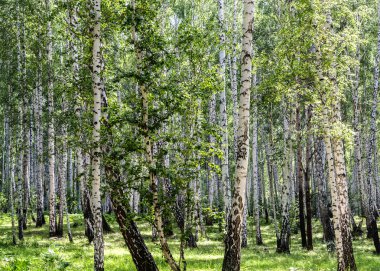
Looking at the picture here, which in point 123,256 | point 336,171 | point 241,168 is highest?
point 241,168

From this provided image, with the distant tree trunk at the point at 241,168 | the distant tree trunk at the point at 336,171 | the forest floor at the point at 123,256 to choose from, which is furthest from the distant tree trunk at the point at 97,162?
the distant tree trunk at the point at 336,171

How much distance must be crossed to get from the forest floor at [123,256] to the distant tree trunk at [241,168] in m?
1.38

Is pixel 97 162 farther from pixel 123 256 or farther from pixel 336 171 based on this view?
pixel 336 171

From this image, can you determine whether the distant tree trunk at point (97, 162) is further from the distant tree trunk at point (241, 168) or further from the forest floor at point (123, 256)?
the distant tree trunk at point (241, 168)

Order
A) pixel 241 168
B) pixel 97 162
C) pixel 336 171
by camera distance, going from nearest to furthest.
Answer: pixel 241 168 → pixel 97 162 → pixel 336 171

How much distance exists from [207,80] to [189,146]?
1.82 metres

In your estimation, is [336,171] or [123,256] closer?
[336,171]

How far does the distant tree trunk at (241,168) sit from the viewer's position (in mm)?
9664

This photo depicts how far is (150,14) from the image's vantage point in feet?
32.1

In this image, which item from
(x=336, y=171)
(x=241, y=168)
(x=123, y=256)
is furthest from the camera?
(x=123, y=256)

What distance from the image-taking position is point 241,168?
9852 millimetres

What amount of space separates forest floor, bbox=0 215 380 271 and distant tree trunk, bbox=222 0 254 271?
1383mm

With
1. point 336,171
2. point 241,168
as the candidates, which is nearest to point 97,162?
point 241,168

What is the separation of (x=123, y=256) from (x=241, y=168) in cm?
667
